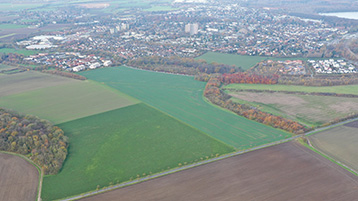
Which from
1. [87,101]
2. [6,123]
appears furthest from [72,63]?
[6,123]

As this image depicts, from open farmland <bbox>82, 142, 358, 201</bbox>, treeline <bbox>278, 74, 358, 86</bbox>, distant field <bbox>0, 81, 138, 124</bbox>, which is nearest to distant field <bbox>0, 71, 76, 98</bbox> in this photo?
distant field <bbox>0, 81, 138, 124</bbox>

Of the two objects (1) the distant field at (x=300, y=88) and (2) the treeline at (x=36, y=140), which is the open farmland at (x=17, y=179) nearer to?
(2) the treeline at (x=36, y=140)

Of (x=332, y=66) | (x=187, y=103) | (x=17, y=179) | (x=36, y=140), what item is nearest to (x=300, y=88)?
(x=332, y=66)

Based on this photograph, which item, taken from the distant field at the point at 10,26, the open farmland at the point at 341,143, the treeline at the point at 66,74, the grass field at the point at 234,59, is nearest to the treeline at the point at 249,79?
the grass field at the point at 234,59

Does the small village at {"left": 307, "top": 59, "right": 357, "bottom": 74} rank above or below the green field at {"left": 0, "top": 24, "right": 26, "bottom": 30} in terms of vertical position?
below

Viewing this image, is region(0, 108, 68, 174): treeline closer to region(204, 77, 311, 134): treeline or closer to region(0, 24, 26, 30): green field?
region(204, 77, 311, 134): treeline
